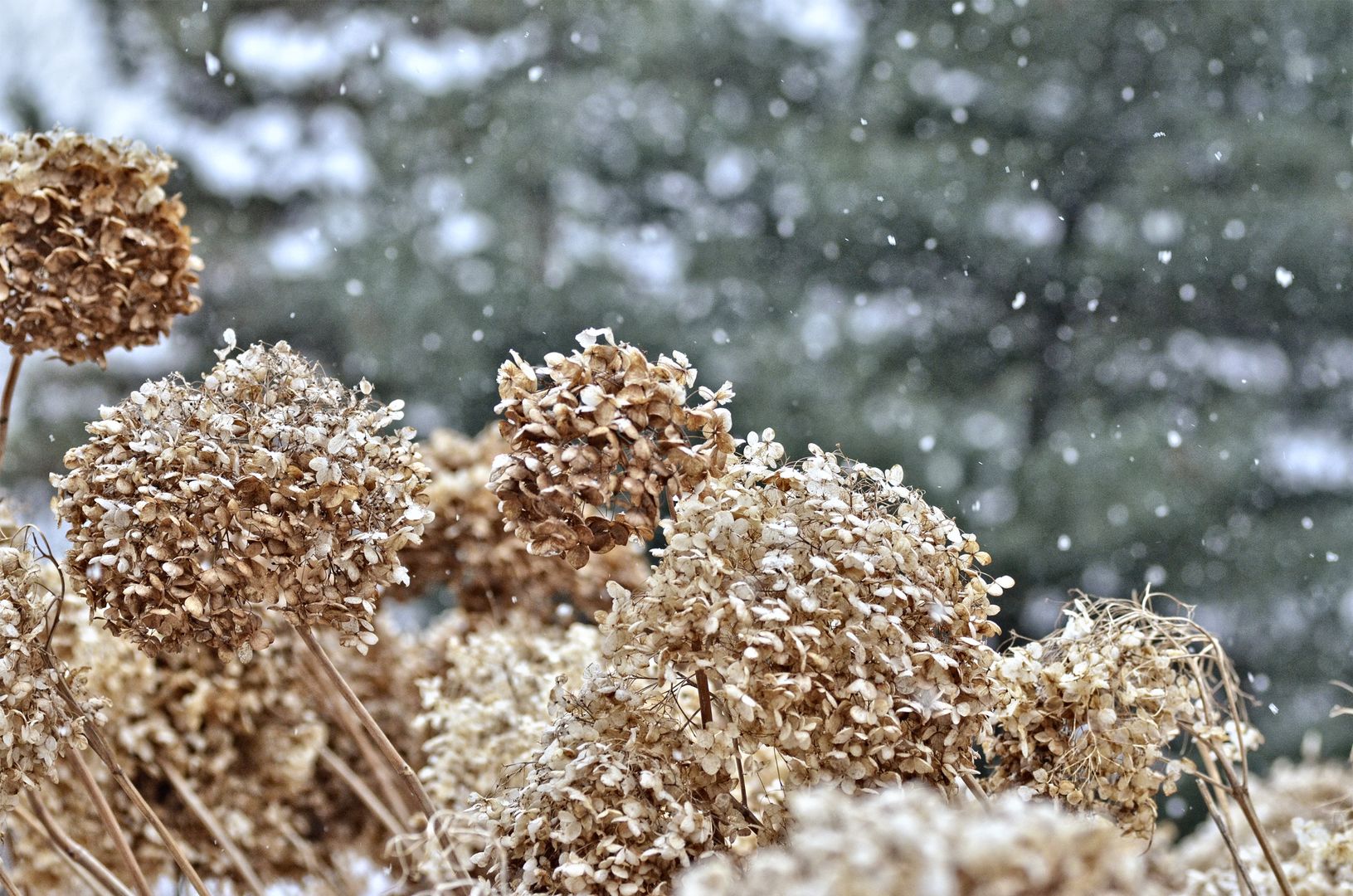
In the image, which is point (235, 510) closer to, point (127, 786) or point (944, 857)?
point (127, 786)

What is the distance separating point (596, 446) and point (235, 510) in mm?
171

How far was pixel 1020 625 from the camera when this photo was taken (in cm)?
283

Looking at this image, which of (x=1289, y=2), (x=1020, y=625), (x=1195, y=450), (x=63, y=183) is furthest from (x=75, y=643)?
(x=1289, y=2)

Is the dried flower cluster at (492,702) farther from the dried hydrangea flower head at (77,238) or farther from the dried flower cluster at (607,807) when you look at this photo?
the dried hydrangea flower head at (77,238)

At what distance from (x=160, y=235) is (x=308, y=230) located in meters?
2.60

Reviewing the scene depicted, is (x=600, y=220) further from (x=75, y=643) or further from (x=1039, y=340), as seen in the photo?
(x=75, y=643)

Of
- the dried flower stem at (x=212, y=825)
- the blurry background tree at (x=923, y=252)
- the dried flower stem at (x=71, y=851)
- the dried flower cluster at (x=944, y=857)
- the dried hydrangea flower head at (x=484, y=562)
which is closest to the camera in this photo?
the dried flower cluster at (x=944, y=857)

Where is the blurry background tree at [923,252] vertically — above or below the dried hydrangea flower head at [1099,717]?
above

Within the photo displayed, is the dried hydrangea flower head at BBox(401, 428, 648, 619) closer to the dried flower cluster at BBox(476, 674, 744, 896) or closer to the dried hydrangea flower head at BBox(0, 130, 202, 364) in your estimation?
the dried hydrangea flower head at BBox(0, 130, 202, 364)

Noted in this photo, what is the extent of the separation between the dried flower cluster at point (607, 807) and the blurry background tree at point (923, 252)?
2130mm

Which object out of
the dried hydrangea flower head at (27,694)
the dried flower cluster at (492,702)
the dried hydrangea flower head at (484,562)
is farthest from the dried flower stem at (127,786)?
the dried hydrangea flower head at (484,562)

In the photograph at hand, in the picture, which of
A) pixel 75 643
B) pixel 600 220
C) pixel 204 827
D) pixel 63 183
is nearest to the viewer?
pixel 63 183

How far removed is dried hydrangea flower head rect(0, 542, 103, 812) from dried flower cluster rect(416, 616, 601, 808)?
11.7 inches

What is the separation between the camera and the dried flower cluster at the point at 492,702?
2.82 ft
